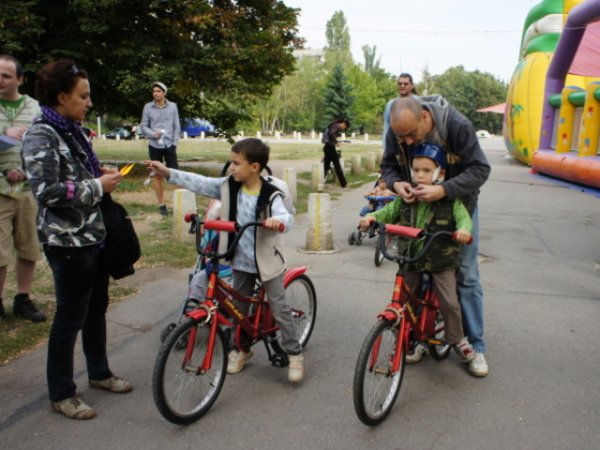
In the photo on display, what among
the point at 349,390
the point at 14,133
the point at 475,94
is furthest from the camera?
the point at 475,94

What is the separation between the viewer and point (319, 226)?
7723mm

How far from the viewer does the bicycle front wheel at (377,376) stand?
123 inches

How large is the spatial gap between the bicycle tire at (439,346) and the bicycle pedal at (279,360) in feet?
3.35

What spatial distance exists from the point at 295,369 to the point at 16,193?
271cm

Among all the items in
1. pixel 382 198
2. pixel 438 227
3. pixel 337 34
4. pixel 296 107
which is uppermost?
pixel 337 34

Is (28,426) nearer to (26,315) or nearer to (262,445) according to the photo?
(262,445)

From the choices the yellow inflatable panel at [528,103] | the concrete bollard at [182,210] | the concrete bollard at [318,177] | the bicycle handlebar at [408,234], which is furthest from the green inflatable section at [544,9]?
the bicycle handlebar at [408,234]

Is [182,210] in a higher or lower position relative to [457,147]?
lower

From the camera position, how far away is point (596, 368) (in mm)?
4160

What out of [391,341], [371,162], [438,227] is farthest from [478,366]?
[371,162]

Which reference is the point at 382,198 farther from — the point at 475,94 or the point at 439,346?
the point at 475,94

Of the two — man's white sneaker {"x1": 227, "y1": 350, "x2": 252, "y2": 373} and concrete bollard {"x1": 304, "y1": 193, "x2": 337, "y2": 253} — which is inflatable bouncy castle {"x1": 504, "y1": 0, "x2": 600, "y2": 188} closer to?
concrete bollard {"x1": 304, "y1": 193, "x2": 337, "y2": 253}

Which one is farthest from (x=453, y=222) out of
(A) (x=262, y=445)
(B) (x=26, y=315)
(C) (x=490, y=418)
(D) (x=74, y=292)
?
(B) (x=26, y=315)

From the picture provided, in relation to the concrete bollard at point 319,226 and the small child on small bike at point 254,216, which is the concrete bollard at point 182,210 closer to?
the concrete bollard at point 319,226
